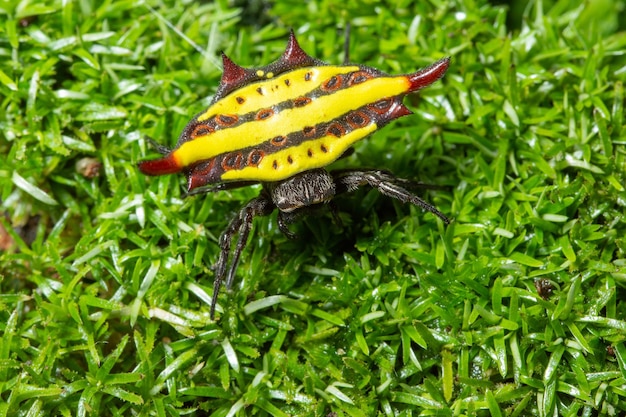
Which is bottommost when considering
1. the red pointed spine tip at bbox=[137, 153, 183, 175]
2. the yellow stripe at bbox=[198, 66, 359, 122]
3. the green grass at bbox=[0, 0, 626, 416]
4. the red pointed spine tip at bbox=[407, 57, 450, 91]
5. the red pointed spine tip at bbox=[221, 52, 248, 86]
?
the green grass at bbox=[0, 0, 626, 416]

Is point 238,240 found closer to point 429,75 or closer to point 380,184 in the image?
point 380,184

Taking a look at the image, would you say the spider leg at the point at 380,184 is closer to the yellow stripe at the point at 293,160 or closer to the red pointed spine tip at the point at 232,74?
the yellow stripe at the point at 293,160

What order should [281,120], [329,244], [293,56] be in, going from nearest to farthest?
[281,120] < [293,56] < [329,244]

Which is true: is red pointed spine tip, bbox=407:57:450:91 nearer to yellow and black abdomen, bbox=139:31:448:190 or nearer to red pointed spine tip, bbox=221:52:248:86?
yellow and black abdomen, bbox=139:31:448:190

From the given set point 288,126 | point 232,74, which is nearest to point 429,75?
point 288,126

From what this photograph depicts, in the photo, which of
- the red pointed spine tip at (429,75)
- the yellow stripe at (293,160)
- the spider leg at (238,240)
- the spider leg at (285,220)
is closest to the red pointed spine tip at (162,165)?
the yellow stripe at (293,160)

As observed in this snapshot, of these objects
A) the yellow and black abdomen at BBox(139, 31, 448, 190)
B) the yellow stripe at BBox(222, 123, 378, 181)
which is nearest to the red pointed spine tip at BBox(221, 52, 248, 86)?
the yellow and black abdomen at BBox(139, 31, 448, 190)

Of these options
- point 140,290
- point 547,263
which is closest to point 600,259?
point 547,263

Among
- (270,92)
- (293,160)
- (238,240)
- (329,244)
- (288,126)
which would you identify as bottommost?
(329,244)
